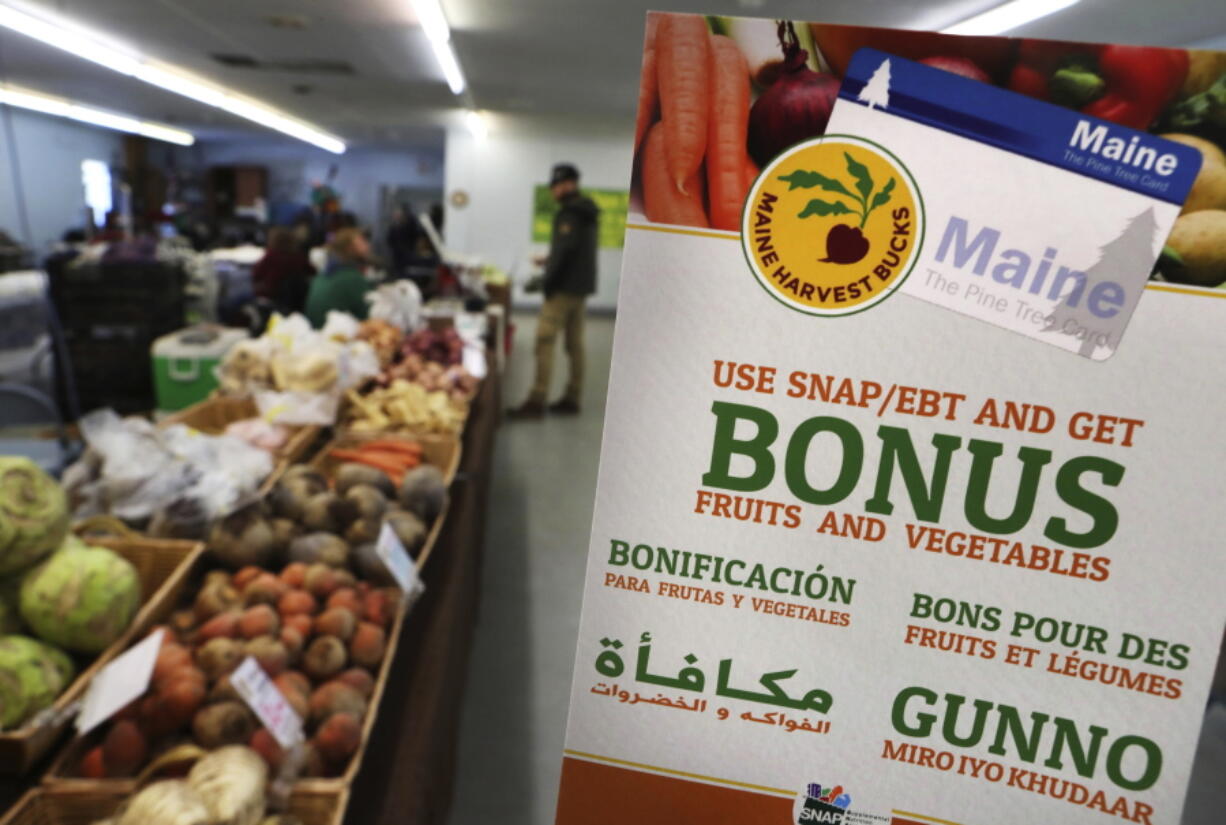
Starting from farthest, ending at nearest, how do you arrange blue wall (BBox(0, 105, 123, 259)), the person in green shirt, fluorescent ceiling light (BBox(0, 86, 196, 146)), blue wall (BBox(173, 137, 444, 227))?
blue wall (BBox(173, 137, 444, 227)) < fluorescent ceiling light (BBox(0, 86, 196, 146)) < blue wall (BBox(0, 105, 123, 259)) < the person in green shirt

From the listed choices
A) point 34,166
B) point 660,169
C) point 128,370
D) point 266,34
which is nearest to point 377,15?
point 266,34

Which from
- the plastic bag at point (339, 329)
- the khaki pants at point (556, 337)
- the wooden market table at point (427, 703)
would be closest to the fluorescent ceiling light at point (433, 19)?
the khaki pants at point (556, 337)

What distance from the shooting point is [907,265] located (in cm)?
57

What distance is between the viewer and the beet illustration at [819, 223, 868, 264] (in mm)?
566

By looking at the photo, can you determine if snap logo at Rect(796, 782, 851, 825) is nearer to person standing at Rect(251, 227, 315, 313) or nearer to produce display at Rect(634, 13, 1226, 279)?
produce display at Rect(634, 13, 1226, 279)

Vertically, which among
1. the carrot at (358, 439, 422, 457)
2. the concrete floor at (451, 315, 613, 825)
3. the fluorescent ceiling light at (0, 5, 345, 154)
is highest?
the fluorescent ceiling light at (0, 5, 345, 154)

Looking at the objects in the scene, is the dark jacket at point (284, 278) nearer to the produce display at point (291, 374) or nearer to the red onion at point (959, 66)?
the produce display at point (291, 374)

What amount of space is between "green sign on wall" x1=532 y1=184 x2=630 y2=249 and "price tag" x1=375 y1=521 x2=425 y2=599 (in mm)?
11422

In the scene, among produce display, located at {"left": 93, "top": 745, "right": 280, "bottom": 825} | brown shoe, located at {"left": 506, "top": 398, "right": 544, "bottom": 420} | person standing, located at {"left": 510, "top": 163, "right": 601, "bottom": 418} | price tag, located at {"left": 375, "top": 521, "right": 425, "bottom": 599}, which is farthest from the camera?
brown shoe, located at {"left": 506, "top": 398, "right": 544, "bottom": 420}

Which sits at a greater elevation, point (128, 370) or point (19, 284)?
point (19, 284)

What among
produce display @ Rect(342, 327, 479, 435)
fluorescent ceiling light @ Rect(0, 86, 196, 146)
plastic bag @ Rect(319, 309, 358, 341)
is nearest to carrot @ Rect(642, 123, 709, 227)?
produce display @ Rect(342, 327, 479, 435)

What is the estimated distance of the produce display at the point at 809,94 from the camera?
0.52m

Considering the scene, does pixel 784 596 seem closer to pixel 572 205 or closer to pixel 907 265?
pixel 907 265

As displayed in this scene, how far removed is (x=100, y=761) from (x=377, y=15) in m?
5.24
